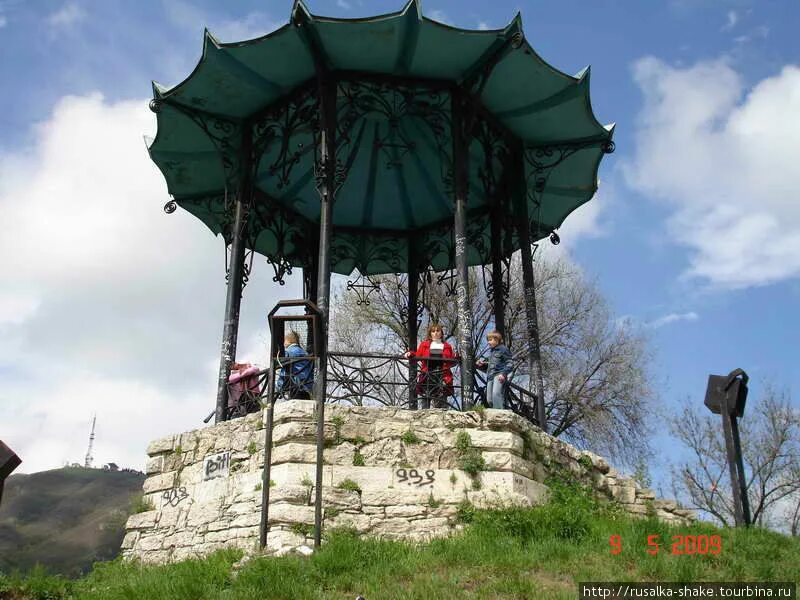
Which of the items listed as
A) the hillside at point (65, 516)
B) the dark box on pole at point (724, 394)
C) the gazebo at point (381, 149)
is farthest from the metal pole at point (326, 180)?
the hillside at point (65, 516)

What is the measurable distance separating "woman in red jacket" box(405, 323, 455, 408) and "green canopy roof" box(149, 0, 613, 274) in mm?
2645

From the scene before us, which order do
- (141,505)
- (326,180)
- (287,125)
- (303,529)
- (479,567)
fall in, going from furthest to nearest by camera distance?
(287,125), (326,180), (141,505), (303,529), (479,567)

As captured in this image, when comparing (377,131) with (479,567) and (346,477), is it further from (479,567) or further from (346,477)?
(479,567)

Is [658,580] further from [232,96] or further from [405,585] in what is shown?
[232,96]

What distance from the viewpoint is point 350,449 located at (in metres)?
9.04

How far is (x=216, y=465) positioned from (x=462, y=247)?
4.50m

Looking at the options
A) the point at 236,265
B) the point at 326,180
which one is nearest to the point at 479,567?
the point at 326,180

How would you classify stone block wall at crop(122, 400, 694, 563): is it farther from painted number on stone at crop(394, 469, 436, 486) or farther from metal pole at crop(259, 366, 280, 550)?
metal pole at crop(259, 366, 280, 550)

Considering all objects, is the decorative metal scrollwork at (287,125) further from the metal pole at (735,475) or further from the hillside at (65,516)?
the hillside at (65,516)

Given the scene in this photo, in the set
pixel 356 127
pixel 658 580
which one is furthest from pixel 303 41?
pixel 658 580

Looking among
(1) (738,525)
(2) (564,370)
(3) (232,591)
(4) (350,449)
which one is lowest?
(3) (232,591)

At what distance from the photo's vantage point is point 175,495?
1011cm

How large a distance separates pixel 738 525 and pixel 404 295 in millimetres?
15013

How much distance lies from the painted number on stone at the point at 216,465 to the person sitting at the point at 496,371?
3629 mm
